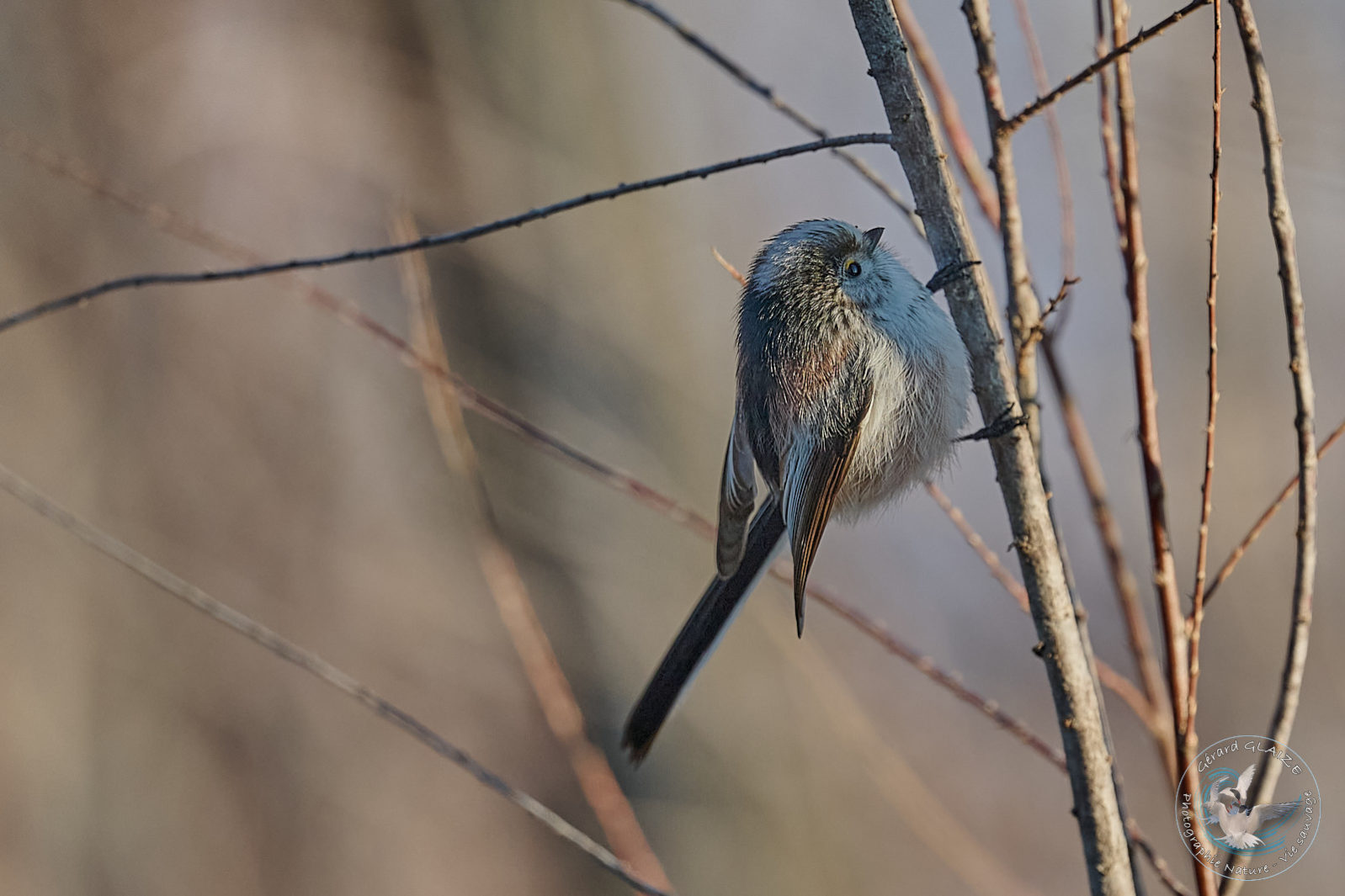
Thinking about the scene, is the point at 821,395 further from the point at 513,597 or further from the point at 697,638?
the point at 513,597

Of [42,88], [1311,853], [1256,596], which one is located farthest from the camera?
[42,88]

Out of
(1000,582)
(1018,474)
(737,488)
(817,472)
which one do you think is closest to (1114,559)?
(1000,582)

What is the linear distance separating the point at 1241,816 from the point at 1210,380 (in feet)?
1.53

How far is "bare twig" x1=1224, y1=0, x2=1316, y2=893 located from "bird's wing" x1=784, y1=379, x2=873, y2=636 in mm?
556

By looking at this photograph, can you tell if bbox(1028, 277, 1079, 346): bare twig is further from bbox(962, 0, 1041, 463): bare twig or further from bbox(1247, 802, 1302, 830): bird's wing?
bbox(1247, 802, 1302, 830): bird's wing

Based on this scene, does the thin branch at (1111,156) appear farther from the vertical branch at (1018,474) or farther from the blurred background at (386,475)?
the blurred background at (386,475)

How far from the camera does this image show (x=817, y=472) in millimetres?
1342

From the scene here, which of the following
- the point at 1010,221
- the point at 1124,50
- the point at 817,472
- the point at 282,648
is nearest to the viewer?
the point at 1124,50

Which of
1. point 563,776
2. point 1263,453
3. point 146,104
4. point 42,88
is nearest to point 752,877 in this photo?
point 563,776

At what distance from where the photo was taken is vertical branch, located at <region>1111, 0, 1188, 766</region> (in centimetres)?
93

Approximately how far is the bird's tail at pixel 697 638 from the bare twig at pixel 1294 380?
68cm

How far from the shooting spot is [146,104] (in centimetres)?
382

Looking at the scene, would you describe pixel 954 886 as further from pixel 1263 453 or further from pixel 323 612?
pixel 323 612

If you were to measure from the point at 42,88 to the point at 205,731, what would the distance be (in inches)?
109
